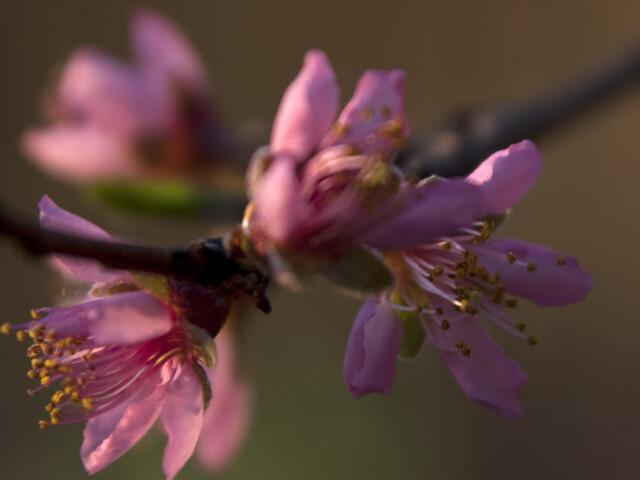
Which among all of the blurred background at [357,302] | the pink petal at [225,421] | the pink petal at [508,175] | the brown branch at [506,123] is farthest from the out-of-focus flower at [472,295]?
the blurred background at [357,302]

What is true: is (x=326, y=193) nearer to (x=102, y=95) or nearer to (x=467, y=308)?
(x=467, y=308)

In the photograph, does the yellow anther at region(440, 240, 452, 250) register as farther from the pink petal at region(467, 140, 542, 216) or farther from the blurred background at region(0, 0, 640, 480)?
the blurred background at region(0, 0, 640, 480)

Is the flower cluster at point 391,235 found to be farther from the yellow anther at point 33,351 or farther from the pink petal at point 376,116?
the yellow anther at point 33,351

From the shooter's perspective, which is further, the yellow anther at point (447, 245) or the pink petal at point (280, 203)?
the yellow anther at point (447, 245)

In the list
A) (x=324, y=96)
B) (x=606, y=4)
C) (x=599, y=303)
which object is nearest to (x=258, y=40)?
(x=606, y=4)

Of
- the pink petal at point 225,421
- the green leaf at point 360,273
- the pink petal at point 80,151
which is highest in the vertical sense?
the pink petal at point 80,151

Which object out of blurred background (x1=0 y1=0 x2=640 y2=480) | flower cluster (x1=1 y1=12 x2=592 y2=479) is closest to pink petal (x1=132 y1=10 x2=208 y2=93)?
flower cluster (x1=1 y1=12 x2=592 y2=479)
